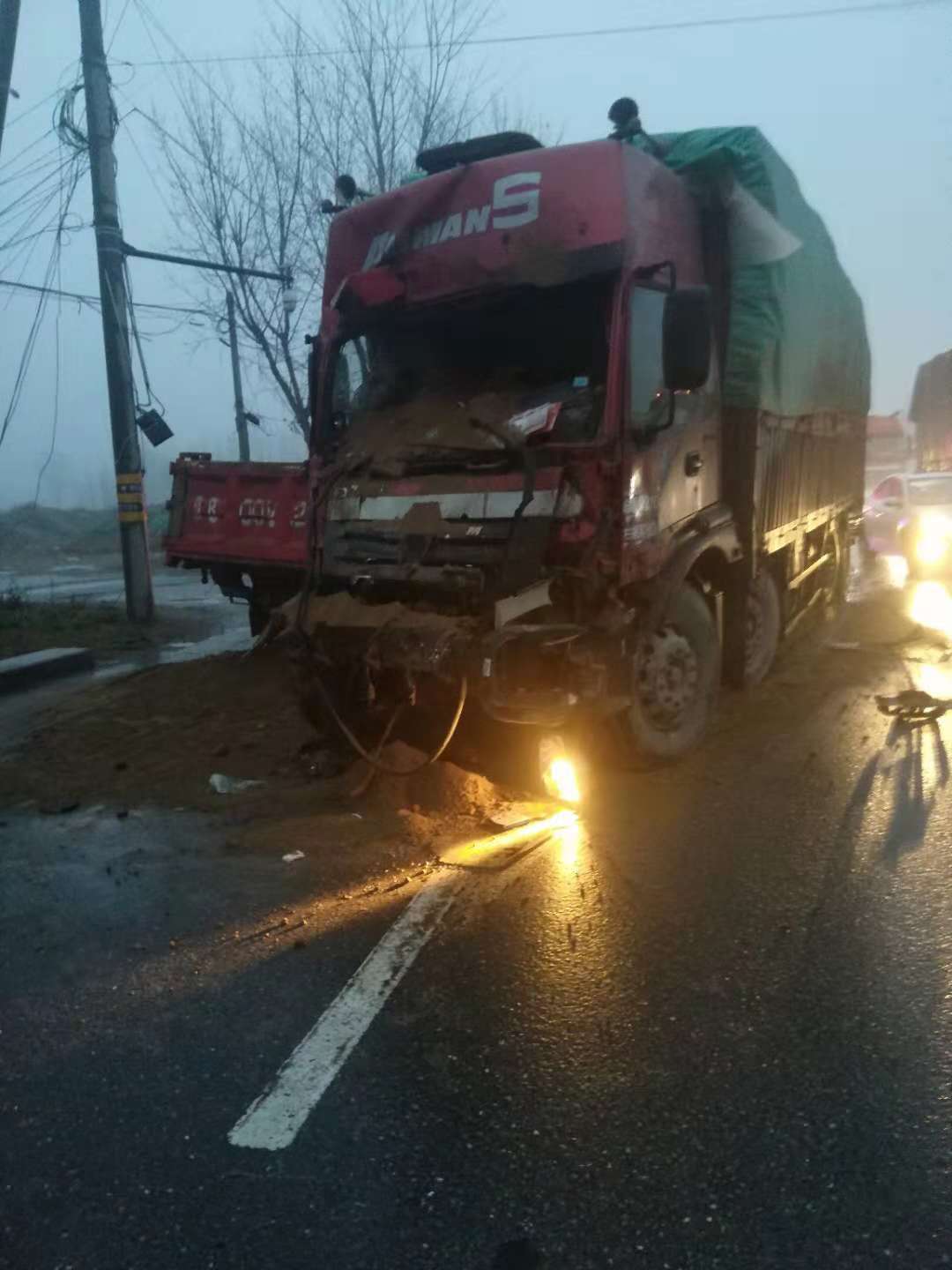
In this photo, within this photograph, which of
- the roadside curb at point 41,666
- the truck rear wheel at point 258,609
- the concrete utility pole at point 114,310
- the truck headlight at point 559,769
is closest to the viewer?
the truck headlight at point 559,769

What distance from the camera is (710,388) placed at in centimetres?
639

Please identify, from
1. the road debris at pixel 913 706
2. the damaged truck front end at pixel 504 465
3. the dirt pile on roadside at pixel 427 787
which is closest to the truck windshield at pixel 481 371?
the damaged truck front end at pixel 504 465

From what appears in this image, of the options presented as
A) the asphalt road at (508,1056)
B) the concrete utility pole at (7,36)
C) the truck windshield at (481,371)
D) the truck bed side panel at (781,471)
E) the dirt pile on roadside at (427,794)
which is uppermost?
the concrete utility pole at (7,36)

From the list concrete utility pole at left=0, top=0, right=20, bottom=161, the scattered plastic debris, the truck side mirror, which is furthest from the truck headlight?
concrete utility pole at left=0, top=0, right=20, bottom=161

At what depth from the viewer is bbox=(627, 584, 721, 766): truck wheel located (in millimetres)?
5941

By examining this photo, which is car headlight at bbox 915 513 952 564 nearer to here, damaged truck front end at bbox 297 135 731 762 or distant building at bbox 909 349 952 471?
damaged truck front end at bbox 297 135 731 762

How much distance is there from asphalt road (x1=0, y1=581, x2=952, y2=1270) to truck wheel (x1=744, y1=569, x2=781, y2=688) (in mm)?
2812

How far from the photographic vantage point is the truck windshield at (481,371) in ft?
17.8

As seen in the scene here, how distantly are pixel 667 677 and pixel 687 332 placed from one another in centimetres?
204

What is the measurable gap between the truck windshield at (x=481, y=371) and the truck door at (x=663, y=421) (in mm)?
181

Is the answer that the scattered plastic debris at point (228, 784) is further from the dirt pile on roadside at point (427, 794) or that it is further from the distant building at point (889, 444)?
the distant building at point (889, 444)

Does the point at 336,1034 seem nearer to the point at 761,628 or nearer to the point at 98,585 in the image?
the point at 761,628

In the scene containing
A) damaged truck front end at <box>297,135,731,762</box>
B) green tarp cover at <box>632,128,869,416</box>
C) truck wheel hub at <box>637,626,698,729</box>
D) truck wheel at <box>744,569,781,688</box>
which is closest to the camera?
damaged truck front end at <box>297,135,731,762</box>

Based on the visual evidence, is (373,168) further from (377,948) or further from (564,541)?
(377,948)
